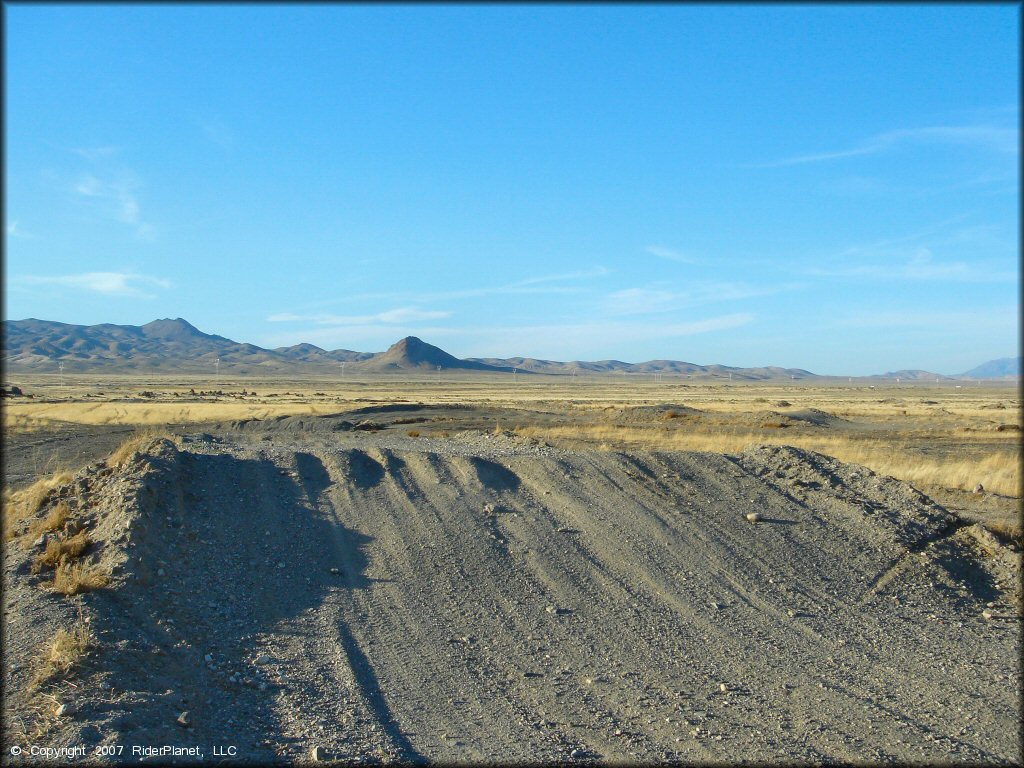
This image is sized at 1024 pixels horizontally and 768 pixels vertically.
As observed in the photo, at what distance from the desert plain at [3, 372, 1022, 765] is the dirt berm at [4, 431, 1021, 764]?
41 millimetres

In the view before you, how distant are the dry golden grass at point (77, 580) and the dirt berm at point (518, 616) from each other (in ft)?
0.59

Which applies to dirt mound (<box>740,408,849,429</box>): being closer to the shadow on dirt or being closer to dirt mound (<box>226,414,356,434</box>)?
dirt mound (<box>226,414,356,434</box>)

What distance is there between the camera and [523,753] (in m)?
6.87

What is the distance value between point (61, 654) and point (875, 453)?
29558 millimetres

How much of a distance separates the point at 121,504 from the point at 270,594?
2.98 m

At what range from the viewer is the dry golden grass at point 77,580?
29.7ft

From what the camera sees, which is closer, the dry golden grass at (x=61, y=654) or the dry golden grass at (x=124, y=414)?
the dry golden grass at (x=61, y=654)

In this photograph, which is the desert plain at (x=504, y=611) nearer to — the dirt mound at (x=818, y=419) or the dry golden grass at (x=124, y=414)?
the dirt mound at (x=818, y=419)

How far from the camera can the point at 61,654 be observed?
289 inches

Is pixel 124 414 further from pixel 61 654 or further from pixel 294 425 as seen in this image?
pixel 61 654

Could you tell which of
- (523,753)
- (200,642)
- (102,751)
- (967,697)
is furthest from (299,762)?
(967,697)

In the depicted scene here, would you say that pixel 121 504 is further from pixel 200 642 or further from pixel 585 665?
pixel 585 665

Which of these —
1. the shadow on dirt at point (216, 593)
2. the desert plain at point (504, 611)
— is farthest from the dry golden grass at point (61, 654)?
the shadow on dirt at point (216, 593)

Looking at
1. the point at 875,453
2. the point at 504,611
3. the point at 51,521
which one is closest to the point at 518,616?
the point at 504,611
